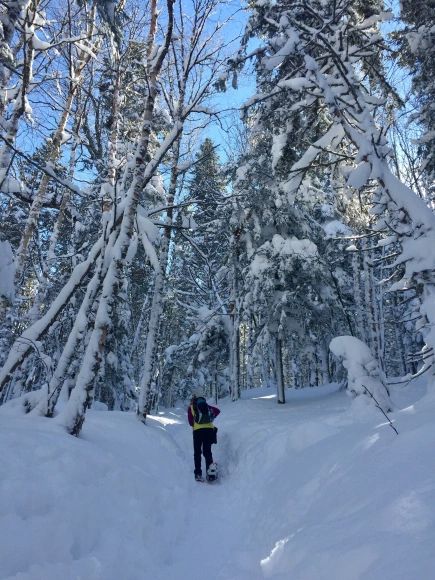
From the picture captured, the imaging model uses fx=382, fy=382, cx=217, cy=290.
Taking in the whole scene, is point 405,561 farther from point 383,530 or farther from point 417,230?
point 417,230

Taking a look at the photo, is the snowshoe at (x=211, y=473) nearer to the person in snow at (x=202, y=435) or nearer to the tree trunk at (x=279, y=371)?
the person in snow at (x=202, y=435)

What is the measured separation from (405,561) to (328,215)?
727 inches

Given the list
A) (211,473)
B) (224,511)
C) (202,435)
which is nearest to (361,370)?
(202,435)

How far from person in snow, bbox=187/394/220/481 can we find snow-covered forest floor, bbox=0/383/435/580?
81 centimetres

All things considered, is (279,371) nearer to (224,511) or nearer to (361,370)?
(361,370)

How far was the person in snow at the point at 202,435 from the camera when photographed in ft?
24.6

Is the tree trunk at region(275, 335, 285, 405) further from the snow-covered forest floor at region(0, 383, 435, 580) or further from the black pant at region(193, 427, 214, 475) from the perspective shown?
the snow-covered forest floor at region(0, 383, 435, 580)

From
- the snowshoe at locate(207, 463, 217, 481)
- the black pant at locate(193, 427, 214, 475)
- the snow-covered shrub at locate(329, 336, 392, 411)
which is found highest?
the snow-covered shrub at locate(329, 336, 392, 411)

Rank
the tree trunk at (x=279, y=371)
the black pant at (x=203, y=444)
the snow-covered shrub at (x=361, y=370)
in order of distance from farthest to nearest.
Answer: the tree trunk at (x=279, y=371), the black pant at (x=203, y=444), the snow-covered shrub at (x=361, y=370)

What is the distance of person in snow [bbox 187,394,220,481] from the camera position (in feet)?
24.6

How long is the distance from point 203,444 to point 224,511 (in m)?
2.10

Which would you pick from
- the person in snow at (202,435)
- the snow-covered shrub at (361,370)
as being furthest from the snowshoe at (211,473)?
the snow-covered shrub at (361,370)

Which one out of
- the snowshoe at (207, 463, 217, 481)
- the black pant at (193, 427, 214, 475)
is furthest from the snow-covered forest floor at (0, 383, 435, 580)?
the black pant at (193, 427, 214, 475)

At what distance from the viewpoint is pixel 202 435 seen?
308 inches
